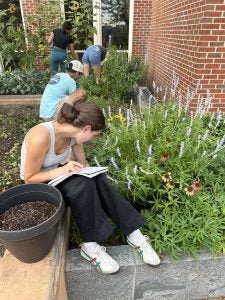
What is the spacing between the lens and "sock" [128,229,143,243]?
6.53ft

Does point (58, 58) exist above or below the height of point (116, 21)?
below

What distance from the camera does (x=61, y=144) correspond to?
2014 mm

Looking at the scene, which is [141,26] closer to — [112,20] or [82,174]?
[112,20]

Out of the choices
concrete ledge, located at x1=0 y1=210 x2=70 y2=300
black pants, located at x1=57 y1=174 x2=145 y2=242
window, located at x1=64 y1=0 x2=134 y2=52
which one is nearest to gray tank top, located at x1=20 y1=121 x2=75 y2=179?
black pants, located at x1=57 y1=174 x2=145 y2=242

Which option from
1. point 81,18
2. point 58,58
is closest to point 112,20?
point 81,18

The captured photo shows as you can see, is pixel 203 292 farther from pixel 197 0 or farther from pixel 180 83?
pixel 197 0

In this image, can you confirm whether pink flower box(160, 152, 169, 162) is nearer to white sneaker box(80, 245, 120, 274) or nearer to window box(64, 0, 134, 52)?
white sneaker box(80, 245, 120, 274)

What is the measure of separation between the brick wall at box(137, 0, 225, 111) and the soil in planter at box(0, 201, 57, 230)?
263 centimetres

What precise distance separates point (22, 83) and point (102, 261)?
5585 millimetres

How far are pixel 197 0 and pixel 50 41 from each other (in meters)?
4.20

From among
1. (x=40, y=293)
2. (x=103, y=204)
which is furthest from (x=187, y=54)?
(x=40, y=293)

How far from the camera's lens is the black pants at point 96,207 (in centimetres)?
179

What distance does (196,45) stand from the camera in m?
3.46

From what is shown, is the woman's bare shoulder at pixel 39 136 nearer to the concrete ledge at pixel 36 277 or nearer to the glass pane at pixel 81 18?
the concrete ledge at pixel 36 277
